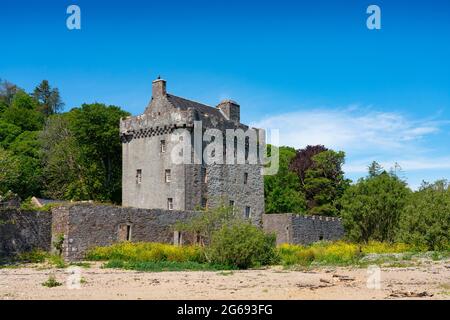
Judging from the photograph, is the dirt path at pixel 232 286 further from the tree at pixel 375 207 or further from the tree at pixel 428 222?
the tree at pixel 375 207

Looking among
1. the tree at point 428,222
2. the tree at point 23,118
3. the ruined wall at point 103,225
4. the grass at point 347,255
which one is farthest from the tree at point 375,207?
the tree at point 23,118

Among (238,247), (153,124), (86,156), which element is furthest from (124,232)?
(86,156)

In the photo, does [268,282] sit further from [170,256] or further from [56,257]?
[56,257]

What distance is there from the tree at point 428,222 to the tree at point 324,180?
27.5m

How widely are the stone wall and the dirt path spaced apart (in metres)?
7.21

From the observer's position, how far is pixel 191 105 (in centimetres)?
4506

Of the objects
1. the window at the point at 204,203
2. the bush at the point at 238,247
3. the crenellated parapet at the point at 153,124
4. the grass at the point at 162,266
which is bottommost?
the grass at the point at 162,266

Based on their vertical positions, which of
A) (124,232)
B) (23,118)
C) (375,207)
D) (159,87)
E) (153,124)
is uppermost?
(23,118)

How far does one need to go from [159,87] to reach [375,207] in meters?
17.9

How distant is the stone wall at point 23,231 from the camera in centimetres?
2928

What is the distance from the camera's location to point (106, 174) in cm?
5909

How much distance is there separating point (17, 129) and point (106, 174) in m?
13.1

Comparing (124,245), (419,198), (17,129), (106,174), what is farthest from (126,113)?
(419,198)

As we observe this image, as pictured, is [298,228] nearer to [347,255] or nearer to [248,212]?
[248,212]
